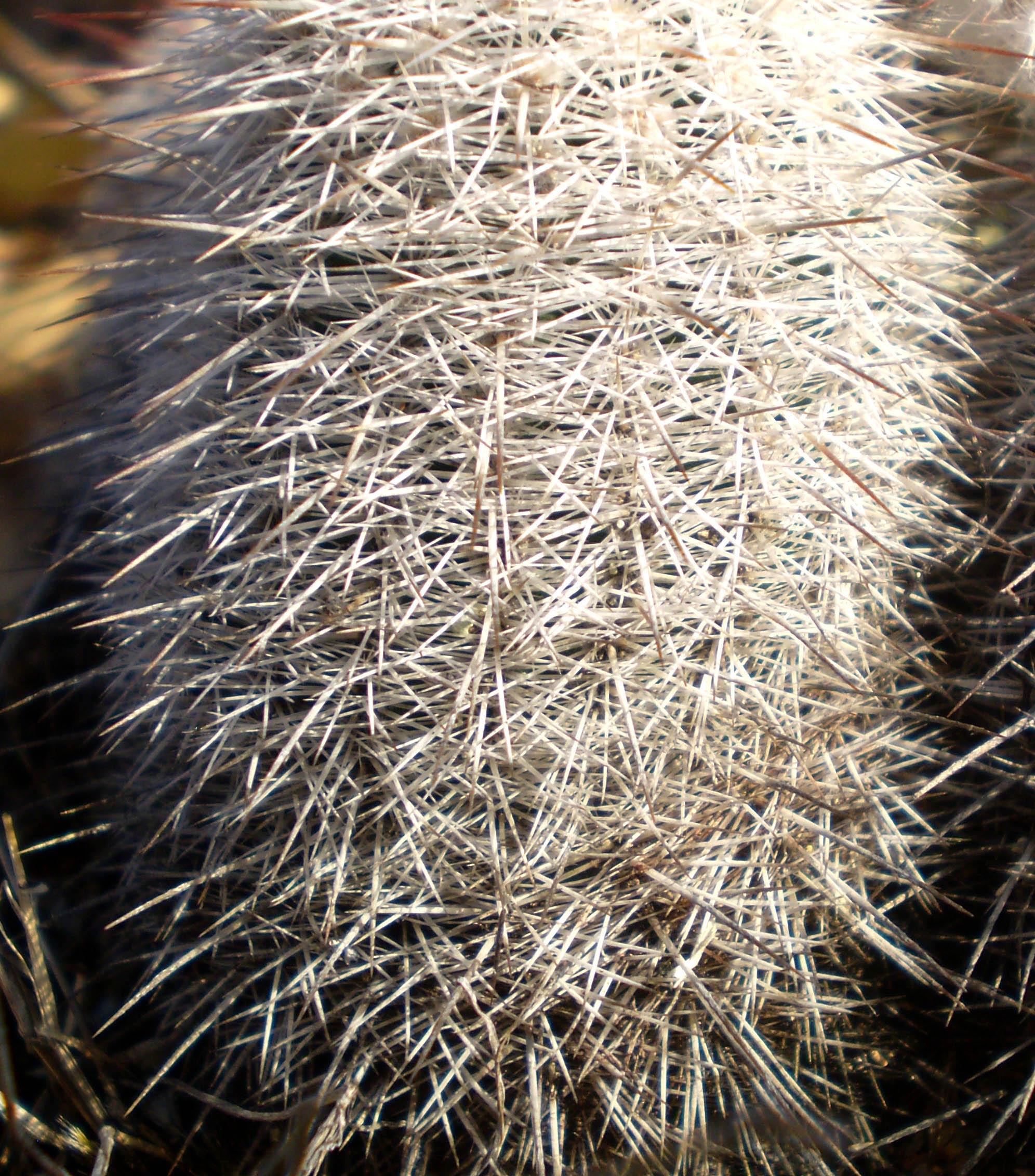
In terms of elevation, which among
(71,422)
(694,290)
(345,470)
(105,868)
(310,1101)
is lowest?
(105,868)

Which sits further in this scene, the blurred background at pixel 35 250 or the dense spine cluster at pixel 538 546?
the blurred background at pixel 35 250

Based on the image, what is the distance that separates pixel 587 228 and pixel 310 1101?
734 millimetres

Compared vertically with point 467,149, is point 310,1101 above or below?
below

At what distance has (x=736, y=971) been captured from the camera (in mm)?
835

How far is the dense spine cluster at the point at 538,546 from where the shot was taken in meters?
0.72

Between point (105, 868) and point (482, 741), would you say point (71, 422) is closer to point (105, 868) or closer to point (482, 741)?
point (105, 868)

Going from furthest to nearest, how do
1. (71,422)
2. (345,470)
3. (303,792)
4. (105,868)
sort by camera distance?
(71,422) → (105,868) → (303,792) → (345,470)

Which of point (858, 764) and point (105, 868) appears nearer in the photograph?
point (858, 764)

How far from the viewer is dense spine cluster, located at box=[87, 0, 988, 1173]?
0.72 m

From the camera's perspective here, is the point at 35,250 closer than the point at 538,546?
No

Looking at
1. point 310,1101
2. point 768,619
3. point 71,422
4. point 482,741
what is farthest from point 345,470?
point 71,422

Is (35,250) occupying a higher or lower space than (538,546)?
lower

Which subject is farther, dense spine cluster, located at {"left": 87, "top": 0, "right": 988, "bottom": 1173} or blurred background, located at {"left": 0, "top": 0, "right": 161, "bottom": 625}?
blurred background, located at {"left": 0, "top": 0, "right": 161, "bottom": 625}

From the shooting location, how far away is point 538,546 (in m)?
0.74
